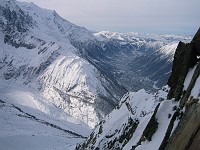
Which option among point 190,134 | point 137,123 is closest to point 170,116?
point 190,134

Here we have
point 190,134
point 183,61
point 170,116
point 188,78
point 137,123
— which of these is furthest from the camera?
point 137,123

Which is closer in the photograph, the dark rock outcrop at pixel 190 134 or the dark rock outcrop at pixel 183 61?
the dark rock outcrop at pixel 190 134

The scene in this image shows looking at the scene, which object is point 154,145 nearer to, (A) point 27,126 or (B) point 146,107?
(B) point 146,107

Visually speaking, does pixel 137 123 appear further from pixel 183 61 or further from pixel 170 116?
pixel 170 116

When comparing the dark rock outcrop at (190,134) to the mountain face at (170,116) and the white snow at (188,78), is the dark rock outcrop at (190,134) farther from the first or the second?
the white snow at (188,78)

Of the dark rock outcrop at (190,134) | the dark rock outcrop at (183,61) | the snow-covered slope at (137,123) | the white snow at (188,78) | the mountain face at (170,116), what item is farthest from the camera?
the dark rock outcrop at (183,61)

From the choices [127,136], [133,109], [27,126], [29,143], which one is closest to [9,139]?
[29,143]

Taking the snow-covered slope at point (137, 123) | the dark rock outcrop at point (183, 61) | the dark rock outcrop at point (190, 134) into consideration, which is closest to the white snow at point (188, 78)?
the dark rock outcrop at point (183, 61)

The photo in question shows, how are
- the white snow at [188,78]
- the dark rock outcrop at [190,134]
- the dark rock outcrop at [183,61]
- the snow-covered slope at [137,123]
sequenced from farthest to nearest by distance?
the dark rock outcrop at [183,61], the snow-covered slope at [137,123], the white snow at [188,78], the dark rock outcrop at [190,134]
